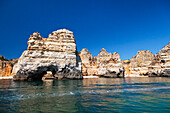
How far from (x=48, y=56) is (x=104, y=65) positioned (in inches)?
1191

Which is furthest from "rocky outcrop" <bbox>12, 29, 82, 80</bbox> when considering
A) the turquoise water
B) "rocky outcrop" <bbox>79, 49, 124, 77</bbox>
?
"rocky outcrop" <bbox>79, 49, 124, 77</bbox>

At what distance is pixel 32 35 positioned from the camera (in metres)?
35.0

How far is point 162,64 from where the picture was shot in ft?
204

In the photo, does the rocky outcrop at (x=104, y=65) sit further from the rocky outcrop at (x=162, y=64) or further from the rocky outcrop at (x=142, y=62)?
the rocky outcrop at (x=162, y=64)

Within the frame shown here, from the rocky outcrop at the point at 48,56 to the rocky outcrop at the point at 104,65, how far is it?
835 inches

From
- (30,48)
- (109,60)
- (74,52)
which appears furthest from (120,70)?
(30,48)

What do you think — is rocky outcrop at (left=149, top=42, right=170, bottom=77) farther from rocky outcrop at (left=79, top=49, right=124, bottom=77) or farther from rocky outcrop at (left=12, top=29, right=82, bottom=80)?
rocky outcrop at (left=12, top=29, right=82, bottom=80)

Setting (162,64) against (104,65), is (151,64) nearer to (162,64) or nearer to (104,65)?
(162,64)

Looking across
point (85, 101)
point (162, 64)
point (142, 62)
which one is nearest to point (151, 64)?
point (142, 62)

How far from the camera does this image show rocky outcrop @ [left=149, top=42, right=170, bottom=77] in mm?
59903

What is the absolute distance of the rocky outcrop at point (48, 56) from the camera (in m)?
32.7

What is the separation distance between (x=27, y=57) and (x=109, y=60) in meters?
36.7

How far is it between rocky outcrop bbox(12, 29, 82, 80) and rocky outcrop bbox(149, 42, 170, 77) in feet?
141

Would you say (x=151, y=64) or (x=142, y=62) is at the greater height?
(x=142, y=62)
